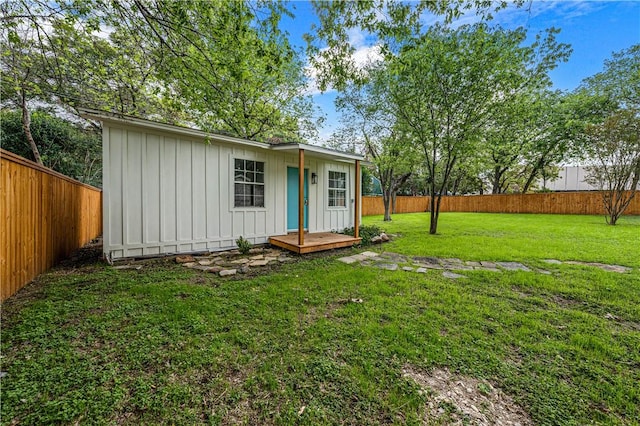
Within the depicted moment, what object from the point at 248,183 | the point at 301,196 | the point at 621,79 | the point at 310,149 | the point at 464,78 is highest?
the point at 621,79

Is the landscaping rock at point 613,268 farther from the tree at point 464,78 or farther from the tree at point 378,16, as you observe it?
the tree at point 378,16

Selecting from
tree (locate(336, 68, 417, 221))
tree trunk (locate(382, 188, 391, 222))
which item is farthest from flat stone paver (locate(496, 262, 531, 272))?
tree trunk (locate(382, 188, 391, 222))

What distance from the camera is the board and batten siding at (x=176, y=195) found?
14.4ft

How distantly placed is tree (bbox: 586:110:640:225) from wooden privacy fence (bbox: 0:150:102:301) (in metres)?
15.6

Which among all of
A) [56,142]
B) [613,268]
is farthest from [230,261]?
[56,142]

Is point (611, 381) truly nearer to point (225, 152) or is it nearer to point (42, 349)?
point (42, 349)

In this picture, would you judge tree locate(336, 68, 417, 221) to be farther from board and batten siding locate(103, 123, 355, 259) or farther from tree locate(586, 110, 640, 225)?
tree locate(586, 110, 640, 225)

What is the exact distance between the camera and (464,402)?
60.4 inches

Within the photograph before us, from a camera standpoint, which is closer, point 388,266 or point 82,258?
point 388,266

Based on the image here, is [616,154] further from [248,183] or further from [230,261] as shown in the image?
[230,261]

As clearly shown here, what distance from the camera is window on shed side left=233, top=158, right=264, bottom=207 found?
5.86m

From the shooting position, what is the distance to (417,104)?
7.49 metres

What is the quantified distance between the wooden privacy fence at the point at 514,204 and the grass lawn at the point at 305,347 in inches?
569

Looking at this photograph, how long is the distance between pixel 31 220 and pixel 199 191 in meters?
2.43
